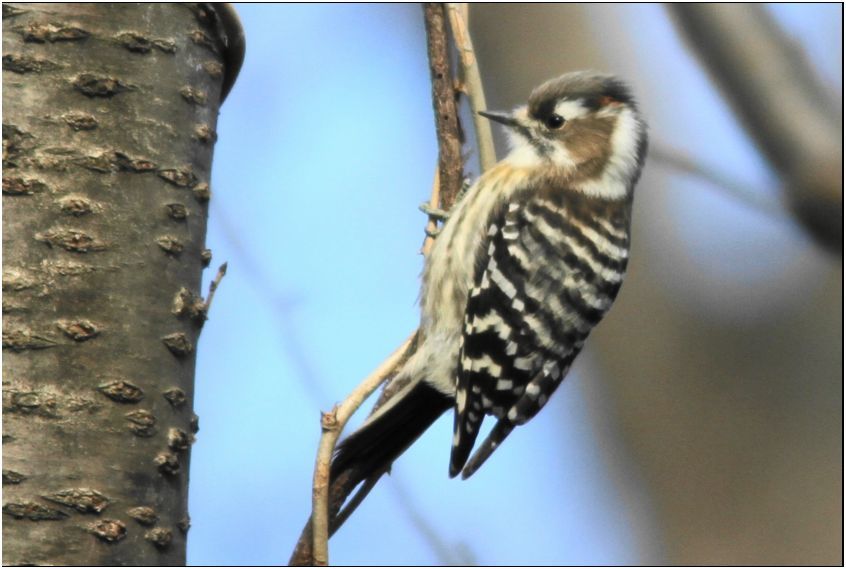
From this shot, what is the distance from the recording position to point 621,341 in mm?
5566

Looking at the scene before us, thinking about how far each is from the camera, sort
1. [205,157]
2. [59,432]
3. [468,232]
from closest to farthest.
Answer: [59,432]
[205,157]
[468,232]

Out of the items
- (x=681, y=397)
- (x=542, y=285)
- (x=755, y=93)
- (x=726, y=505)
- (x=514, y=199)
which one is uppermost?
(x=755, y=93)

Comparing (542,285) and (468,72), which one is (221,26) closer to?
(468,72)

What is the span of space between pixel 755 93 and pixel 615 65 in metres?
3.60

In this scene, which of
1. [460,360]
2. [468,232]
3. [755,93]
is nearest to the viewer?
[755,93]

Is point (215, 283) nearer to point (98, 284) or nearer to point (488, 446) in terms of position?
point (98, 284)

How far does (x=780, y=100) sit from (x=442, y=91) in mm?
868

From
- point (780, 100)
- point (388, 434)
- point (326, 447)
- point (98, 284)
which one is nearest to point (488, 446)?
point (388, 434)

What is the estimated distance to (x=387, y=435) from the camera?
3047mm

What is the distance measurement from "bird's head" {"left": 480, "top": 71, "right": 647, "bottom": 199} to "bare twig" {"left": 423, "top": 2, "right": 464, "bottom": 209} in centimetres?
90

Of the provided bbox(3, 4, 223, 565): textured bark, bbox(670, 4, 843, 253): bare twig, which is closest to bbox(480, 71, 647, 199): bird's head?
bbox(670, 4, 843, 253): bare twig

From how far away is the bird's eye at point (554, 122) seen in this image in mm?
3814

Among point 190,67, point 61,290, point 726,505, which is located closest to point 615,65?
point 726,505

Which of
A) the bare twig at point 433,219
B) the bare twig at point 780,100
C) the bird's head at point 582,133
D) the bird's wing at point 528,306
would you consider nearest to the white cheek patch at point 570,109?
the bird's head at point 582,133
